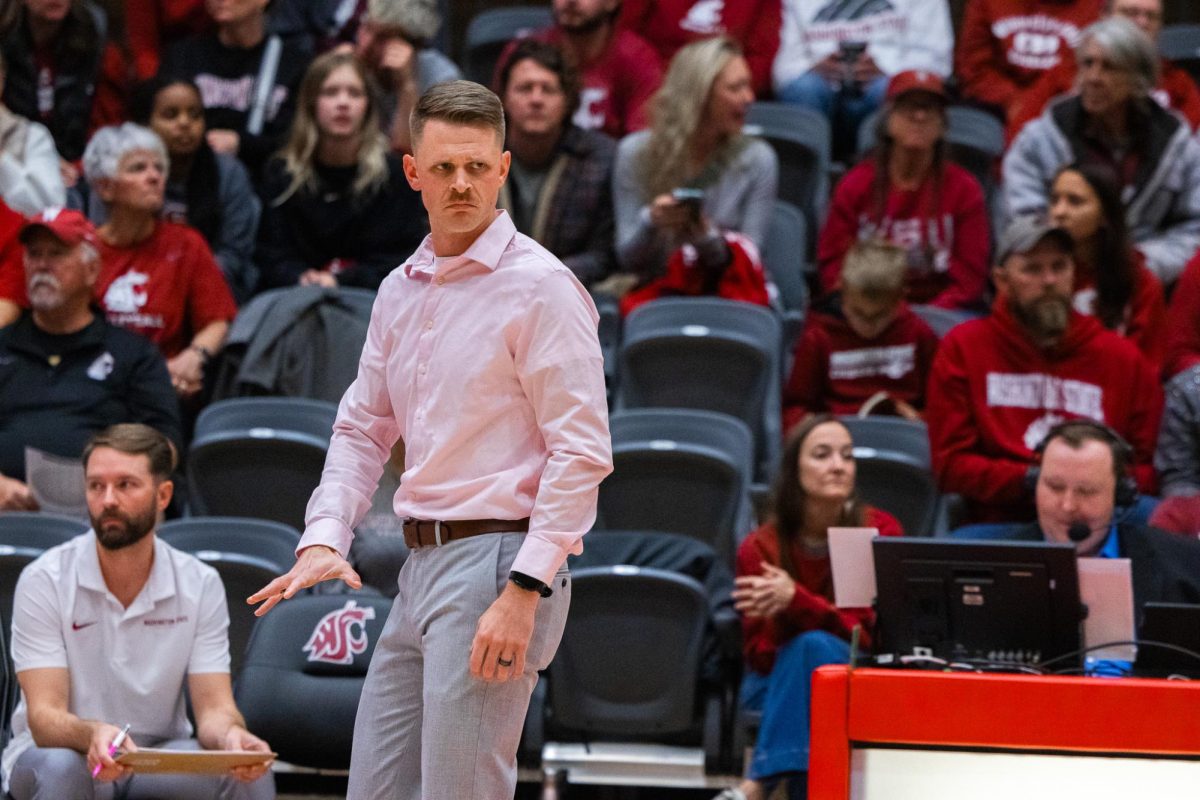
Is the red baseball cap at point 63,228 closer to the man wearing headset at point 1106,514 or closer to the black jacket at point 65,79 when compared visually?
the black jacket at point 65,79

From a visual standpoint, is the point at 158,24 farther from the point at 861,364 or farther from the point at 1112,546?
the point at 1112,546

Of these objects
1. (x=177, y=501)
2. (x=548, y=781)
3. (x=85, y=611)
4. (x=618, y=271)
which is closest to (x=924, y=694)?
(x=548, y=781)

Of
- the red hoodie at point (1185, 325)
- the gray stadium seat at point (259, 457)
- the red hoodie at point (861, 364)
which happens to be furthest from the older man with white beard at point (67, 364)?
the red hoodie at point (1185, 325)

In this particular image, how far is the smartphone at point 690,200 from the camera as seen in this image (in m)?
5.80

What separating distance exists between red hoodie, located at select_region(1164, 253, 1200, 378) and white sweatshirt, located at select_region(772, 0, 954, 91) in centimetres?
192

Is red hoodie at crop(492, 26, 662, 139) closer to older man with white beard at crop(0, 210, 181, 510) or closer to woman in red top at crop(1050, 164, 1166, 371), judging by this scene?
woman in red top at crop(1050, 164, 1166, 371)

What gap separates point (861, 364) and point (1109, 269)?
91 centimetres

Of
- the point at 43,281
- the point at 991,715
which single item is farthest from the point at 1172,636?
the point at 43,281

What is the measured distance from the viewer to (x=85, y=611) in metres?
4.05

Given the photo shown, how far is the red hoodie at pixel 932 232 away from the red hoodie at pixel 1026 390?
84cm

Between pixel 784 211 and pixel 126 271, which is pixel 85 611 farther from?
pixel 784 211

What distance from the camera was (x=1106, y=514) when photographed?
14.9 feet

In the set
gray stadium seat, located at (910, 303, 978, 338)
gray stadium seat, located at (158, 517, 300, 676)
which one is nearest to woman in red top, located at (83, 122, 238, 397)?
gray stadium seat, located at (158, 517, 300, 676)

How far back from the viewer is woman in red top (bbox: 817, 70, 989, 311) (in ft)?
20.7
